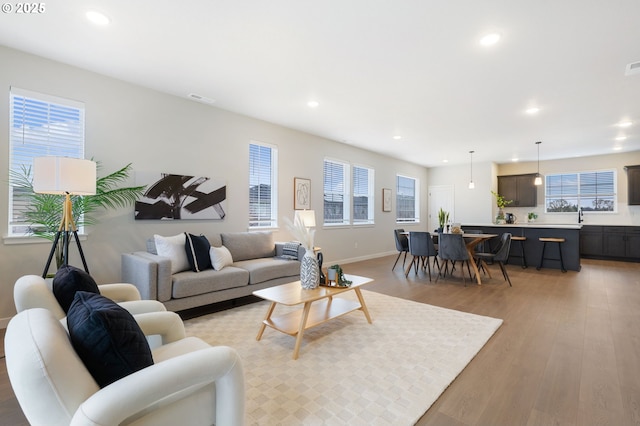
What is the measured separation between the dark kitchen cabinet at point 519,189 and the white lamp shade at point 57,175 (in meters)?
10.0

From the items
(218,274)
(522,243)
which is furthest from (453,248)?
(218,274)

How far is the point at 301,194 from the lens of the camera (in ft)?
19.0

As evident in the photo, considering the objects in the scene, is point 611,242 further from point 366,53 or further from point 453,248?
point 366,53

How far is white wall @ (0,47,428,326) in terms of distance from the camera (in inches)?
120

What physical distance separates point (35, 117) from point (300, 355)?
12.0ft

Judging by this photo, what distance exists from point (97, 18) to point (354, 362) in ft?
11.5

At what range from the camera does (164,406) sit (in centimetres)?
114

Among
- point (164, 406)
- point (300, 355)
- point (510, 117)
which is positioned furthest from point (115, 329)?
point (510, 117)

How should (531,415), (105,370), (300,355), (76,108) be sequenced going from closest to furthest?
(105,370)
(531,415)
(300,355)
(76,108)

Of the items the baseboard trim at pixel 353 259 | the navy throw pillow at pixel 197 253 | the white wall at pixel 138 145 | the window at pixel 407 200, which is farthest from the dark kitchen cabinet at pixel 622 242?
the navy throw pillow at pixel 197 253

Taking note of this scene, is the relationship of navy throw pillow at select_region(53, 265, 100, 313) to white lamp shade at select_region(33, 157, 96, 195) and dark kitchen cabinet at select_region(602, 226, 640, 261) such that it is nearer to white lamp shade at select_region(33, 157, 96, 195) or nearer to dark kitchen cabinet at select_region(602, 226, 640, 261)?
white lamp shade at select_region(33, 157, 96, 195)

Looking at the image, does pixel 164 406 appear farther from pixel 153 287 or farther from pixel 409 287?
pixel 409 287

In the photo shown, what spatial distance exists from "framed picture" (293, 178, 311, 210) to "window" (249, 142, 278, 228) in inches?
17.3

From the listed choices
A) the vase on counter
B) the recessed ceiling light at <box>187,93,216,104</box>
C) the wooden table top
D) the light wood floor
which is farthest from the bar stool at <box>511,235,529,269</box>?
the recessed ceiling light at <box>187,93,216,104</box>
